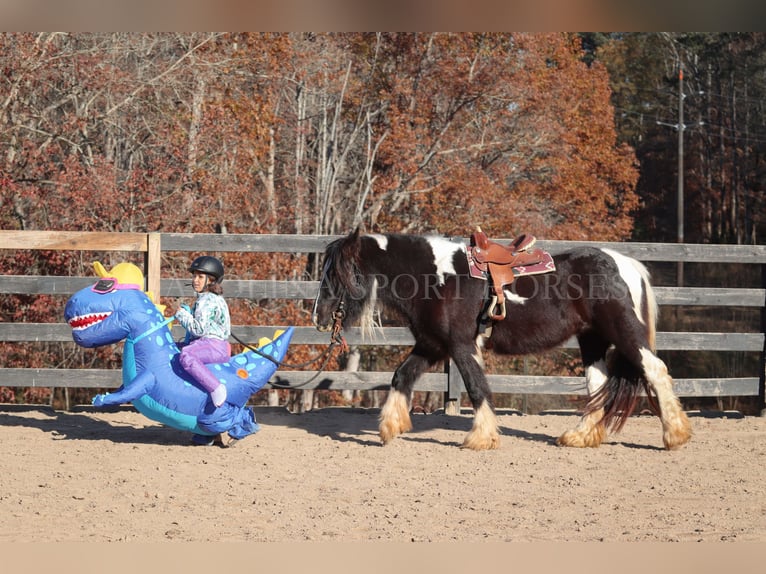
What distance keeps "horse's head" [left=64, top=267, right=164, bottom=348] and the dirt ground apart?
90 cm

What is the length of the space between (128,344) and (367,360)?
9.73m

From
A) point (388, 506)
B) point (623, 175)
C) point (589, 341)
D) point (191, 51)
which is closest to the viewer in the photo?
point (388, 506)

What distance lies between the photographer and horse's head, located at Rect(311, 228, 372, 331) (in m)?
6.24

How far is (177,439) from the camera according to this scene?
6715 millimetres

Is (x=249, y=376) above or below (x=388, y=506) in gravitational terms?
above

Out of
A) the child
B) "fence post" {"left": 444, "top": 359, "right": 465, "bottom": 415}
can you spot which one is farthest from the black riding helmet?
"fence post" {"left": 444, "top": 359, "right": 465, "bottom": 415}

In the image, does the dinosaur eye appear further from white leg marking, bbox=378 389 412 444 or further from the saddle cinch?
the saddle cinch

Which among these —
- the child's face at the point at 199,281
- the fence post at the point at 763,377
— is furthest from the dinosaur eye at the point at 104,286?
the fence post at the point at 763,377

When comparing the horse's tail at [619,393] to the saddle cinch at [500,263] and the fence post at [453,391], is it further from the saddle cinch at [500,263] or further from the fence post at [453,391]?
the fence post at [453,391]

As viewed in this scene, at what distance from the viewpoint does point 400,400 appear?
648 cm

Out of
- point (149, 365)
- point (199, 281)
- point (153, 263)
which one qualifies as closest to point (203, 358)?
point (149, 365)

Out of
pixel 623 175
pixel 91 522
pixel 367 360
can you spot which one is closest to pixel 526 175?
pixel 623 175
